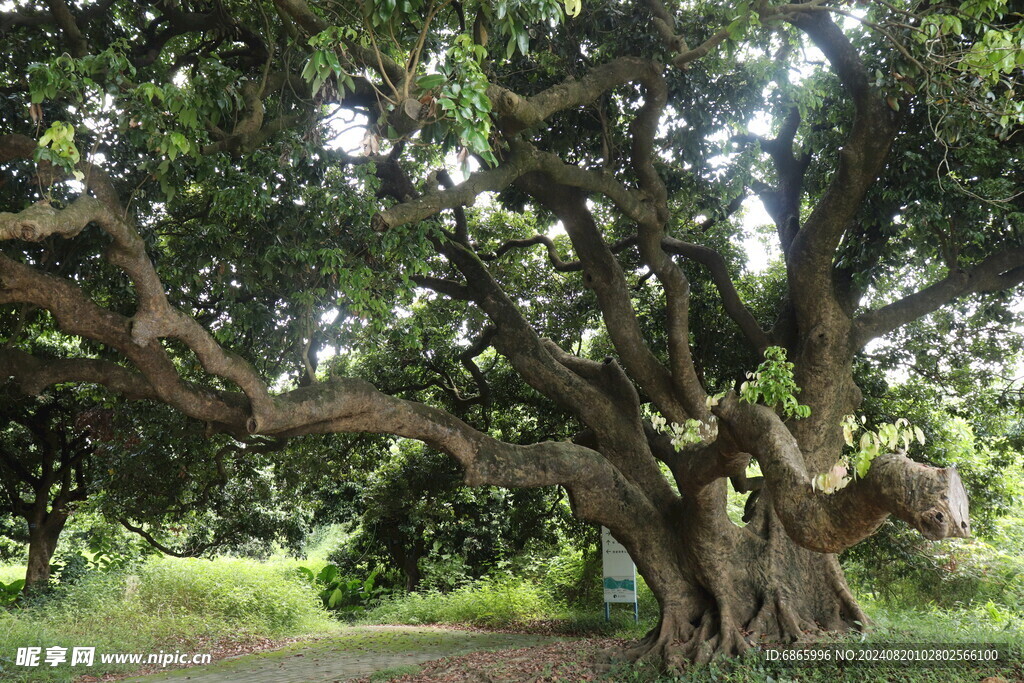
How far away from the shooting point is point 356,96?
7672 millimetres

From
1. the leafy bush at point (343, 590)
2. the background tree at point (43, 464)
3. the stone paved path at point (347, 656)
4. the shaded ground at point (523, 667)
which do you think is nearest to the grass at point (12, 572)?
the background tree at point (43, 464)

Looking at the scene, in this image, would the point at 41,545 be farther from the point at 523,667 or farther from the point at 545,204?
the point at 545,204

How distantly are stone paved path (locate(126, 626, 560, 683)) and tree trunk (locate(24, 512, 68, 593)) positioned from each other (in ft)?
15.0

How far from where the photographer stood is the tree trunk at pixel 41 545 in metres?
12.2

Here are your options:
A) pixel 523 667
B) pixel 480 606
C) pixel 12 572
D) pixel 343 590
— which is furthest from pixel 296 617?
pixel 12 572

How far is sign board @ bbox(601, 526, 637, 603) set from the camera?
11.5 meters

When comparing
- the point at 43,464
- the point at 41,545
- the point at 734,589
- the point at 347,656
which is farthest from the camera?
the point at 43,464

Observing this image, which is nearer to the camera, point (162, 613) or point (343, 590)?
point (162, 613)

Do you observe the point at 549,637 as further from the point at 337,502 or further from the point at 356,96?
the point at 356,96

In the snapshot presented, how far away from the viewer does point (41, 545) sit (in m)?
12.5

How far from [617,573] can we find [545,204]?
6.26 meters

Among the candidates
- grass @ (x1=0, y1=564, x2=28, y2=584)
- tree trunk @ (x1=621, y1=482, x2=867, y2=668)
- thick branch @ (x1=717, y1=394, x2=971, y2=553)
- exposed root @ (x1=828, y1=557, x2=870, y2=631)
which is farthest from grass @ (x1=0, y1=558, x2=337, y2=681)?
exposed root @ (x1=828, y1=557, x2=870, y2=631)

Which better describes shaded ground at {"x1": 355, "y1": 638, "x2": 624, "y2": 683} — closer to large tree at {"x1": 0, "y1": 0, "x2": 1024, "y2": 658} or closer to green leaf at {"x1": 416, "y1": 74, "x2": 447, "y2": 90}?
large tree at {"x1": 0, "y1": 0, "x2": 1024, "y2": 658}

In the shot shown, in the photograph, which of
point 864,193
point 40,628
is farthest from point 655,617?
point 40,628
